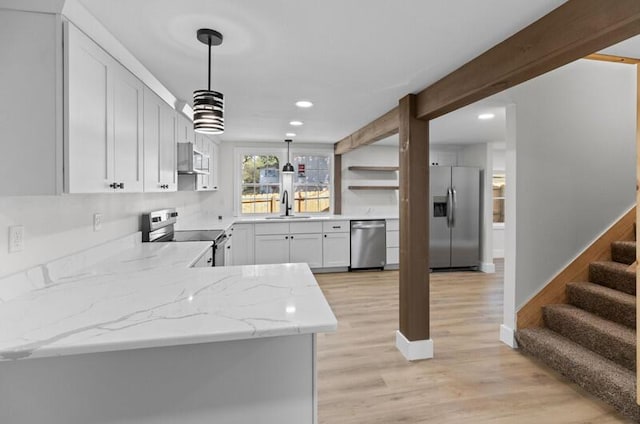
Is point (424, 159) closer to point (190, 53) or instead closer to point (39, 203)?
point (190, 53)

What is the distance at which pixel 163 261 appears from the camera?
2.27m

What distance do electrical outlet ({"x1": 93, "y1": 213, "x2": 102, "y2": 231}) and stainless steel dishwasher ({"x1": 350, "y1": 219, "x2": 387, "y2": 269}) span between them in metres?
3.85

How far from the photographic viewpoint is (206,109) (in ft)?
5.74

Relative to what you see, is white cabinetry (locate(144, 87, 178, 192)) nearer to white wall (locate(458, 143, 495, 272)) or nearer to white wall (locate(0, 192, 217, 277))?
white wall (locate(0, 192, 217, 277))

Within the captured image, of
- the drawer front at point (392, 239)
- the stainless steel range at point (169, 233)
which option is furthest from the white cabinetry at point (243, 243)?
the drawer front at point (392, 239)

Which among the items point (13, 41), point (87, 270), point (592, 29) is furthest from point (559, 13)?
point (87, 270)

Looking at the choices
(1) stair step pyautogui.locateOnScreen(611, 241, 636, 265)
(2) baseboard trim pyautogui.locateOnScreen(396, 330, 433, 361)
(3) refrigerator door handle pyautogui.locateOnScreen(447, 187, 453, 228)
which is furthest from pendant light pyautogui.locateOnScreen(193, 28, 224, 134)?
(3) refrigerator door handle pyautogui.locateOnScreen(447, 187, 453, 228)

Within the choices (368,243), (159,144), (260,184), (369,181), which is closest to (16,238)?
(159,144)

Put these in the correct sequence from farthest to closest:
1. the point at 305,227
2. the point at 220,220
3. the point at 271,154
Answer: the point at 271,154, the point at 305,227, the point at 220,220

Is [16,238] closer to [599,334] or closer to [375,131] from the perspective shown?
[375,131]

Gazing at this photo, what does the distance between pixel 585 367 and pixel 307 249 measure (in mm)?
3751

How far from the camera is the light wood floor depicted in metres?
2.07

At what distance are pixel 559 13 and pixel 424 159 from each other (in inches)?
53.8

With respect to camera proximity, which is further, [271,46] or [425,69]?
[425,69]
